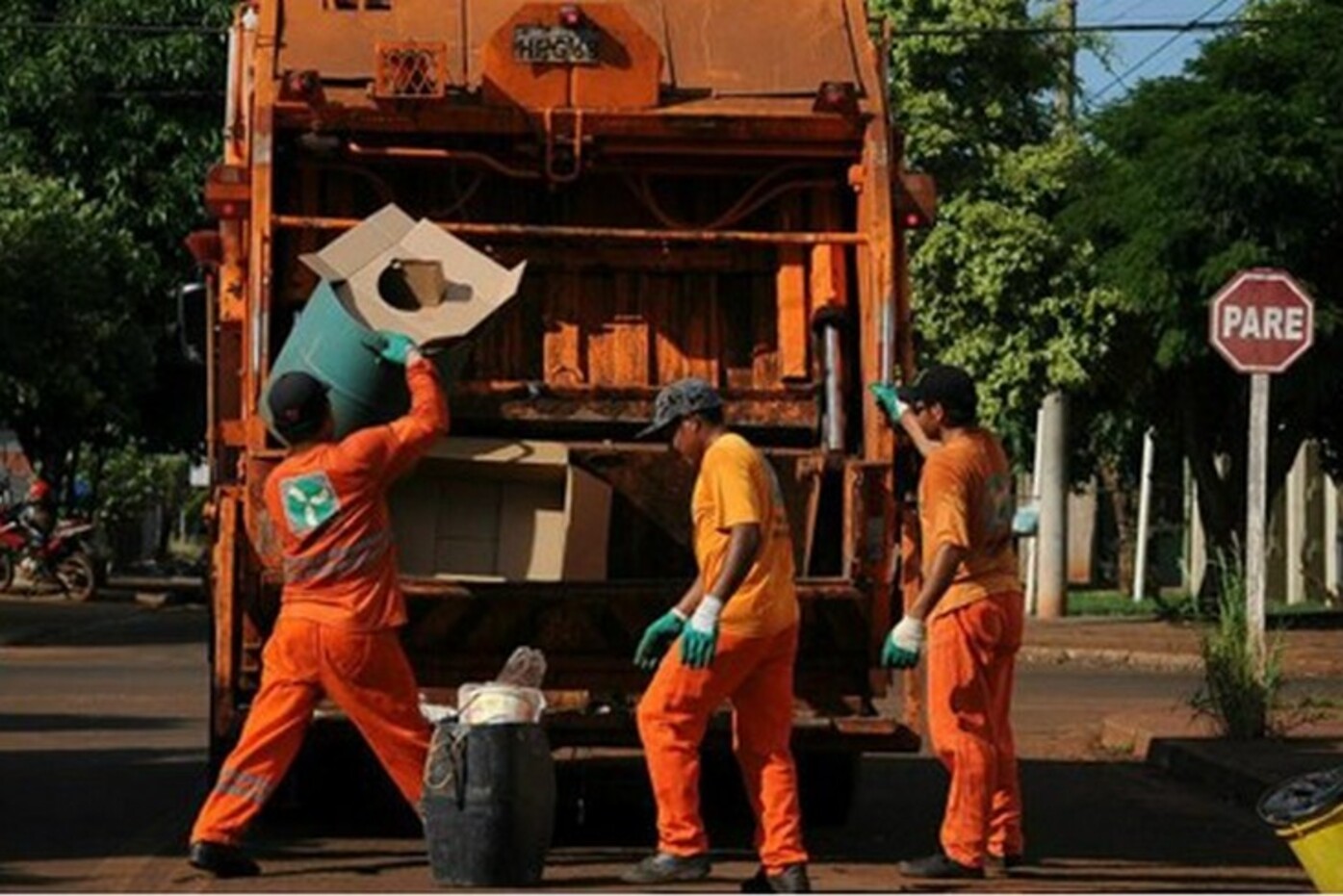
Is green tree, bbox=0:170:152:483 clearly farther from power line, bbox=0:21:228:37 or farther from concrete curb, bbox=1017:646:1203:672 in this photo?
concrete curb, bbox=1017:646:1203:672

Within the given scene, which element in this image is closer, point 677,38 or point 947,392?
point 947,392

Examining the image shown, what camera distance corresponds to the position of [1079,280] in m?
34.7

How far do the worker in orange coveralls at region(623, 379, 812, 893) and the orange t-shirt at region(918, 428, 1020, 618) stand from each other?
2.25 ft

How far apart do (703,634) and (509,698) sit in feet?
2.65

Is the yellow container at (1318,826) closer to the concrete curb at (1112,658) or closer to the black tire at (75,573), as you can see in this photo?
the concrete curb at (1112,658)

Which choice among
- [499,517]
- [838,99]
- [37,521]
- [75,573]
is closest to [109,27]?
[37,521]

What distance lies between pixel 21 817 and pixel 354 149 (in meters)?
2.99

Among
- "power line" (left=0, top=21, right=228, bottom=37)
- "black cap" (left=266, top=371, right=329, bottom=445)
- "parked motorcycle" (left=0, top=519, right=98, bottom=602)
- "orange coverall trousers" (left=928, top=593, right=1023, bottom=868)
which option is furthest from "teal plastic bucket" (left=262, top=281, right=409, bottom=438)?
"power line" (left=0, top=21, right=228, bottom=37)

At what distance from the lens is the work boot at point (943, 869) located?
35.4 ft

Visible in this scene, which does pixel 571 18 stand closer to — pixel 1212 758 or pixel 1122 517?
pixel 1212 758

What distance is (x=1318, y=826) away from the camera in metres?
7.51

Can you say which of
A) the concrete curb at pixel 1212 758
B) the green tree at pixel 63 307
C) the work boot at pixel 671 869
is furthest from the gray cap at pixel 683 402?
the green tree at pixel 63 307

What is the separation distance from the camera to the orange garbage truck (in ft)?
37.9

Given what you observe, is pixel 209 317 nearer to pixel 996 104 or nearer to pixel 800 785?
pixel 800 785
